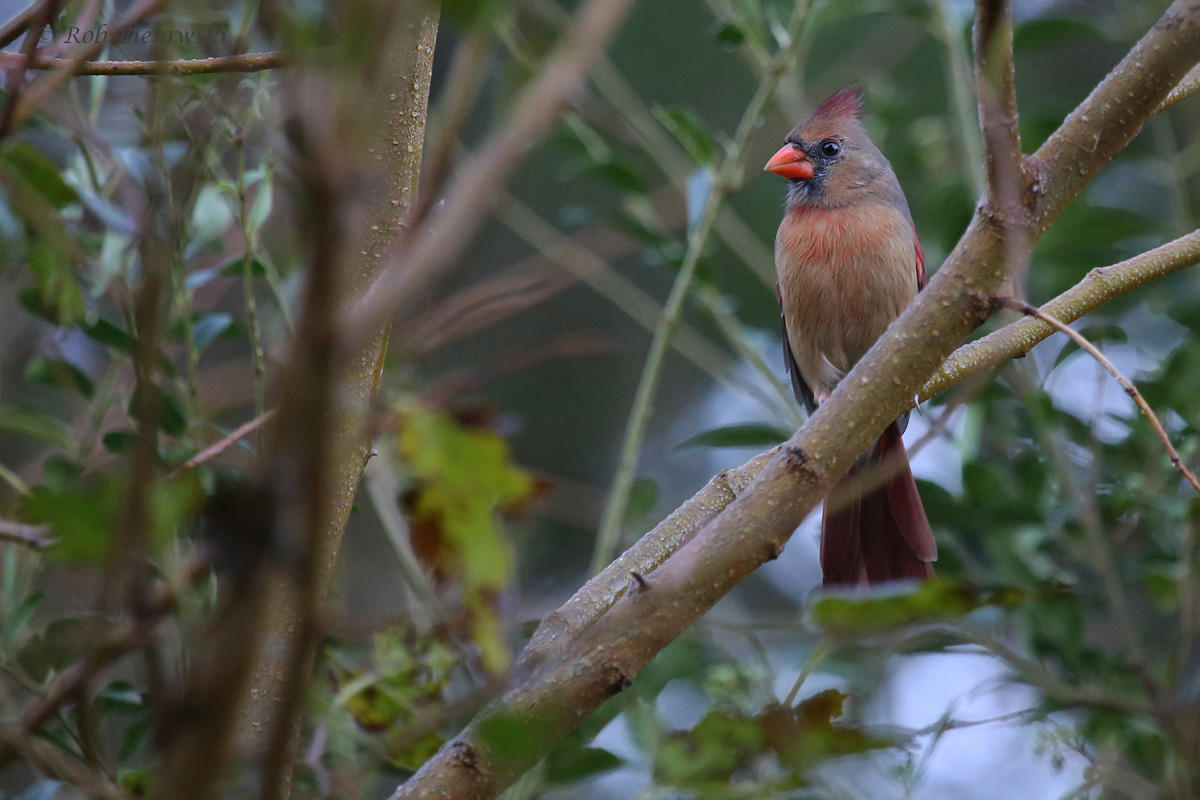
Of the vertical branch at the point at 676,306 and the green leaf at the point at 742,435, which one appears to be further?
the green leaf at the point at 742,435

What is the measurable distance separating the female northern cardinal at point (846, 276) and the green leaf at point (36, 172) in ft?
6.77

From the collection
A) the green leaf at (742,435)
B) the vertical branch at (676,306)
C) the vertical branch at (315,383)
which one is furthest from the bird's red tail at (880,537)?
the vertical branch at (315,383)

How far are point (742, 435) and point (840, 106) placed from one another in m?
1.44

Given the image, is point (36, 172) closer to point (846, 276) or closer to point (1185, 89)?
point (1185, 89)

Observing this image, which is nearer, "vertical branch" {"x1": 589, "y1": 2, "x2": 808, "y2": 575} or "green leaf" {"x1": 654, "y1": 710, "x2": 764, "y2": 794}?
"green leaf" {"x1": 654, "y1": 710, "x2": 764, "y2": 794}

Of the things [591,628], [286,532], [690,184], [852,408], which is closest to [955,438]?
[690,184]

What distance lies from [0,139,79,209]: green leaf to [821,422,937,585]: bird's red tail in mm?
1967

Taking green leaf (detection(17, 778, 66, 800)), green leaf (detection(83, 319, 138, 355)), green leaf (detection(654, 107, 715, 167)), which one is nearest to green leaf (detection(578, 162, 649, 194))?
green leaf (detection(654, 107, 715, 167))

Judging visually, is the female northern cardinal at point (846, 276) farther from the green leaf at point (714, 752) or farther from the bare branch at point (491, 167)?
the bare branch at point (491, 167)

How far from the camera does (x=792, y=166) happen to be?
3932mm

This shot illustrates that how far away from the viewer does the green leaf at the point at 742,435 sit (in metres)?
3.06

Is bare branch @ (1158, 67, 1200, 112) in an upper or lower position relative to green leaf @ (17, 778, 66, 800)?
upper

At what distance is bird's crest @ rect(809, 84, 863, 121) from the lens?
12.7 feet

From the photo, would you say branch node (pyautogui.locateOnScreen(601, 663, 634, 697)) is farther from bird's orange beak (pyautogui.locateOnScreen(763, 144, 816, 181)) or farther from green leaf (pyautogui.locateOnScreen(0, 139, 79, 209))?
bird's orange beak (pyautogui.locateOnScreen(763, 144, 816, 181))
